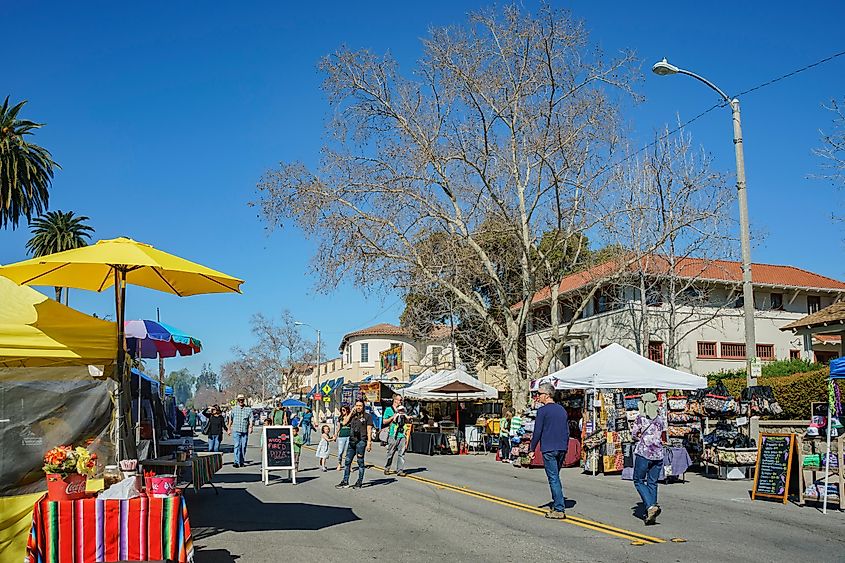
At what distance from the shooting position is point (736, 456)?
1744cm

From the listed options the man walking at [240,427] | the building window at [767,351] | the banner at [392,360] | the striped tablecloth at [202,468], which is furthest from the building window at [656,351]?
the striped tablecloth at [202,468]

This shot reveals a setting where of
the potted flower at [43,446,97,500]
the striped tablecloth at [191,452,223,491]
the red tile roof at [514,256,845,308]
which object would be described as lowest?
the striped tablecloth at [191,452,223,491]

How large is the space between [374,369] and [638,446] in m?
65.3

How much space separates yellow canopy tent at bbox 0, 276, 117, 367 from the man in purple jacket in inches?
241

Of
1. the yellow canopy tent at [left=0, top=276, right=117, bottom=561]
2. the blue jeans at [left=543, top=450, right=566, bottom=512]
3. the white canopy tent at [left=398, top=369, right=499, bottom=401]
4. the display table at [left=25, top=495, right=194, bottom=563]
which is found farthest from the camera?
the white canopy tent at [left=398, top=369, right=499, bottom=401]

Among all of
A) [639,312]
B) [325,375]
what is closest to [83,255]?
[639,312]

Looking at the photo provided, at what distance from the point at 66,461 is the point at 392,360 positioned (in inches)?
A: 2147

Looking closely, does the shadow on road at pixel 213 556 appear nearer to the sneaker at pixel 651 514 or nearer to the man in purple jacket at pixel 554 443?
the man in purple jacket at pixel 554 443

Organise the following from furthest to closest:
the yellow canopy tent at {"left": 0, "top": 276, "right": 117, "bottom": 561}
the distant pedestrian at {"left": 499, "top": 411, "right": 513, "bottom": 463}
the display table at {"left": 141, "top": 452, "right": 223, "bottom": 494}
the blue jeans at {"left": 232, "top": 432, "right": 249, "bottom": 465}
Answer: the distant pedestrian at {"left": 499, "top": 411, "right": 513, "bottom": 463} < the blue jeans at {"left": 232, "top": 432, "right": 249, "bottom": 465} < the display table at {"left": 141, "top": 452, "right": 223, "bottom": 494} < the yellow canopy tent at {"left": 0, "top": 276, "right": 117, "bottom": 561}

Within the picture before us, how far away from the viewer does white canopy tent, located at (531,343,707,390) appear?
19.5m

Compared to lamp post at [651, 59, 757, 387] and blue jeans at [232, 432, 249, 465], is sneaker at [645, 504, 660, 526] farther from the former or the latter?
blue jeans at [232, 432, 249, 465]

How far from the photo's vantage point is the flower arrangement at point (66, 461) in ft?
24.2

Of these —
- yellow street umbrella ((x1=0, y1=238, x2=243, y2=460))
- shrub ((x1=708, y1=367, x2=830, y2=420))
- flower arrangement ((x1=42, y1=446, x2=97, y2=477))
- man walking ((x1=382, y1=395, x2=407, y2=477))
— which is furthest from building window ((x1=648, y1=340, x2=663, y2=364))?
flower arrangement ((x1=42, y1=446, x2=97, y2=477))

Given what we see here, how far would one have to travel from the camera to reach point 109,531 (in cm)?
720
